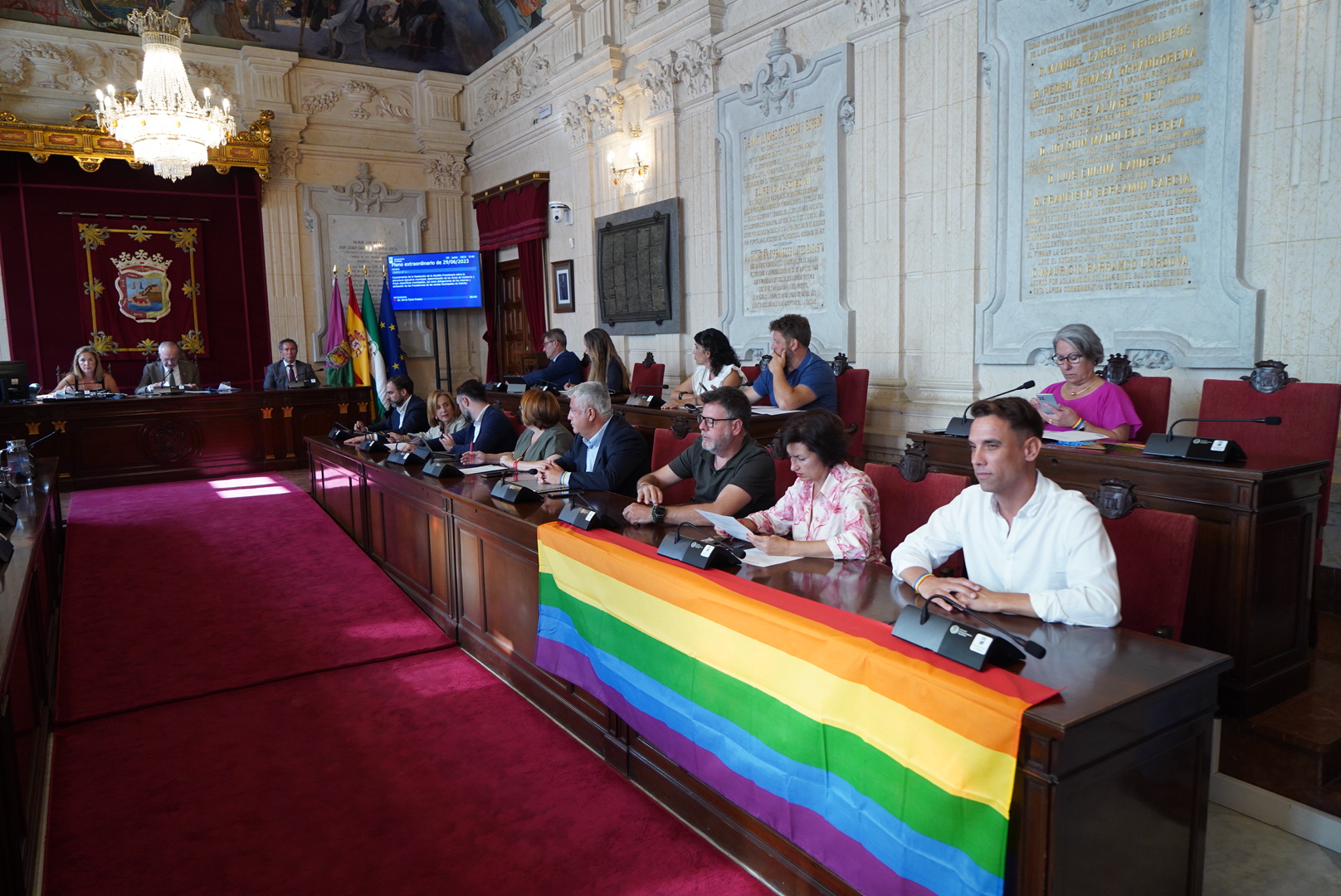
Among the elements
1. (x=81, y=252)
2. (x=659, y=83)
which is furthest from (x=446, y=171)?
(x=659, y=83)

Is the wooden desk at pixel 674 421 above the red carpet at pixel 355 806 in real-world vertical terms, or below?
above

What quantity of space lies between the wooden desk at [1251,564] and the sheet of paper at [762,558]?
1.29m

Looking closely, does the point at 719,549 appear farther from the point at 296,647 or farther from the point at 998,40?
the point at 998,40

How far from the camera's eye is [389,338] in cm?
1043

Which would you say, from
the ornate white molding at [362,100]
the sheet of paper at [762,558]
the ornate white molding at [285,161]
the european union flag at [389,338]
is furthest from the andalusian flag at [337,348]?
the sheet of paper at [762,558]

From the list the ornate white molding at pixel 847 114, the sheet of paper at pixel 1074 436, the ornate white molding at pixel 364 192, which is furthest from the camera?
the ornate white molding at pixel 364 192

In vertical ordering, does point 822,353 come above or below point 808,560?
above

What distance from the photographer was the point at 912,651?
1.66 meters

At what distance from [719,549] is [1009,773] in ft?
3.31

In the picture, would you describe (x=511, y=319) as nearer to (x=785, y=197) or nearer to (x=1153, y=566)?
(x=785, y=197)

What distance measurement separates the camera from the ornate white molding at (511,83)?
9.35m

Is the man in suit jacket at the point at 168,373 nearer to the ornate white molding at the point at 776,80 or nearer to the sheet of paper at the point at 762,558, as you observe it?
the ornate white molding at the point at 776,80

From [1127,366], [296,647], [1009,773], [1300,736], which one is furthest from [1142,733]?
[296,647]

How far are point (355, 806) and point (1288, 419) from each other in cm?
355
